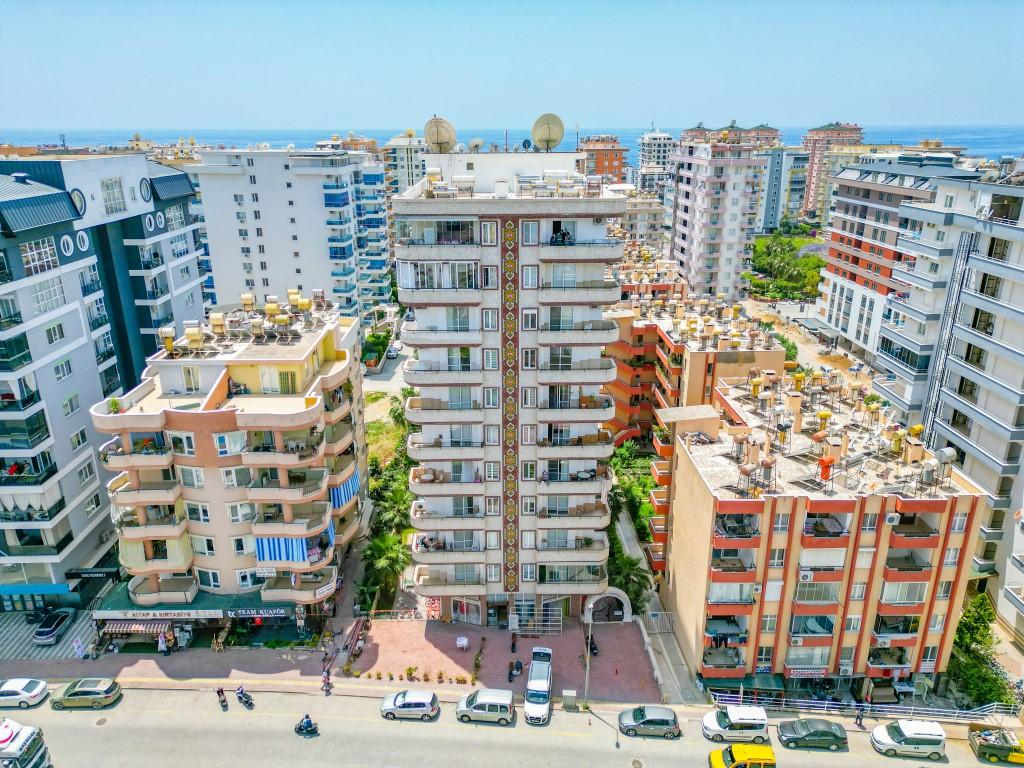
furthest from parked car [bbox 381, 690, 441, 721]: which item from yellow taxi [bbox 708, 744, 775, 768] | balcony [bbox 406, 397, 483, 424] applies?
balcony [bbox 406, 397, 483, 424]

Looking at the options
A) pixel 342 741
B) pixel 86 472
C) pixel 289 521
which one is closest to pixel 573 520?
pixel 289 521

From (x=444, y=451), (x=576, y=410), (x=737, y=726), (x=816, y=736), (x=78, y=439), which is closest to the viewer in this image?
(x=816, y=736)

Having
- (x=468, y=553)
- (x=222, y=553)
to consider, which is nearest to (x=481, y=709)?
(x=468, y=553)

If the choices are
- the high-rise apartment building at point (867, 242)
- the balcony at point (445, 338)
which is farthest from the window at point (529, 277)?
the high-rise apartment building at point (867, 242)

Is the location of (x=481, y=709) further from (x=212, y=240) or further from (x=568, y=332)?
(x=212, y=240)

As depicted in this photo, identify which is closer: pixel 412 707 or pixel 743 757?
pixel 743 757

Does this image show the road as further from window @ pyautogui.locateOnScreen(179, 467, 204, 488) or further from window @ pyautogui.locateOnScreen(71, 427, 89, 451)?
window @ pyautogui.locateOnScreen(71, 427, 89, 451)

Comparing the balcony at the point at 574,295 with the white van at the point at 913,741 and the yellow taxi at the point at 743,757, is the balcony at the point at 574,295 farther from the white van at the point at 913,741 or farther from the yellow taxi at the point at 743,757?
the white van at the point at 913,741

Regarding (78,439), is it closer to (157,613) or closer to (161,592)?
(161,592)
